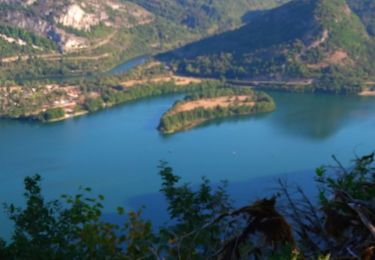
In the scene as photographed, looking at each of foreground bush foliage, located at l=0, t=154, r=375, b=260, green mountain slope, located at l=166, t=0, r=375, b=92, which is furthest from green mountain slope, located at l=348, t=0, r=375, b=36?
foreground bush foliage, located at l=0, t=154, r=375, b=260

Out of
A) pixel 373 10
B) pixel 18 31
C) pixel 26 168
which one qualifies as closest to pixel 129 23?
pixel 18 31

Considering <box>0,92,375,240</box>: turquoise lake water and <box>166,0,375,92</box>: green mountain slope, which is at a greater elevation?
<box>166,0,375,92</box>: green mountain slope

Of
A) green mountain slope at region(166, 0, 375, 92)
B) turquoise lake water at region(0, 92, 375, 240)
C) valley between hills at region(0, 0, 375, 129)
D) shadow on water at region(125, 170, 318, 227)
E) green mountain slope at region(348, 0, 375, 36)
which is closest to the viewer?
shadow on water at region(125, 170, 318, 227)

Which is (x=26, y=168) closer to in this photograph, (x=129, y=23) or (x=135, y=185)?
(x=135, y=185)

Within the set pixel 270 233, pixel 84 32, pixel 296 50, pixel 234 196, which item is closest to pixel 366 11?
pixel 296 50

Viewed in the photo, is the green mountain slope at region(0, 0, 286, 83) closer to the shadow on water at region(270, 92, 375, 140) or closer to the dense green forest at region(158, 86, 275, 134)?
Result: the dense green forest at region(158, 86, 275, 134)

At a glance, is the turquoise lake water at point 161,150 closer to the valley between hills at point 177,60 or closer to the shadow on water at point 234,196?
the shadow on water at point 234,196
